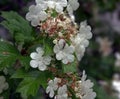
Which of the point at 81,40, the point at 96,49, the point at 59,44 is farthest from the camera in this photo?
the point at 96,49

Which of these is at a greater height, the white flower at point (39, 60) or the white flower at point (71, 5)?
the white flower at point (71, 5)

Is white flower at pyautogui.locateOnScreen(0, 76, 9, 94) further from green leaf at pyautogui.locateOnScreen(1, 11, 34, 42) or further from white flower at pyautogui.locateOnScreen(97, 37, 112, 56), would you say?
white flower at pyautogui.locateOnScreen(97, 37, 112, 56)

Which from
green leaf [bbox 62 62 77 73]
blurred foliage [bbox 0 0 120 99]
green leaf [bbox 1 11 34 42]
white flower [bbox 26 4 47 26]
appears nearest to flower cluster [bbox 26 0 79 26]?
white flower [bbox 26 4 47 26]

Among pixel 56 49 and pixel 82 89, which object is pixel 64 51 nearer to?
pixel 56 49

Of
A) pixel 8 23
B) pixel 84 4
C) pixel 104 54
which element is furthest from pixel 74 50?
pixel 104 54

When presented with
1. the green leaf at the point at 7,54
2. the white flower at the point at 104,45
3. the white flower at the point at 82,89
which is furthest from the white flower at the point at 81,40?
the white flower at the point at 104,45

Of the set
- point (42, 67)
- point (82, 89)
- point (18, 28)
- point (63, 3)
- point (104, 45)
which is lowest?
point (104, 45)

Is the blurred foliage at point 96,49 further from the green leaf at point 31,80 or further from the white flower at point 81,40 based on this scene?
the green leaf at point 31,80

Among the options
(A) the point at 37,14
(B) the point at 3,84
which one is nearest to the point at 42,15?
(A) the point at 37,14
